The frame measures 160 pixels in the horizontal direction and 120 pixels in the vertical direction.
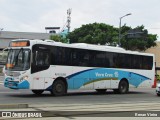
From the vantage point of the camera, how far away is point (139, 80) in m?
29.9

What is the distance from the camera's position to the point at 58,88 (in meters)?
23.3

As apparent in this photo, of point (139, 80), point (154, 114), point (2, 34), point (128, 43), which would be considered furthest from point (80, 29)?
point (154, 114)

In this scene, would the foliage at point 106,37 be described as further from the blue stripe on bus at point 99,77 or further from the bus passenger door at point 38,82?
the bus passenger door at point 38,82

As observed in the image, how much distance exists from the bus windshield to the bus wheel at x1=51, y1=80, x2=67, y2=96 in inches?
91.7

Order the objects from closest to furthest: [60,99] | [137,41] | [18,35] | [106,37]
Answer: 1. [60,99]
2. [106,37]
3. [137,41]
4. [18,35]

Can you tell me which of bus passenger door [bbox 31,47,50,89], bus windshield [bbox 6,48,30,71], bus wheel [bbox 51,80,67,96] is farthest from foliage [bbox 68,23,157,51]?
bus windshield [bbox 6,48,30,71]

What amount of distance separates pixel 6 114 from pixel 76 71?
472 inches

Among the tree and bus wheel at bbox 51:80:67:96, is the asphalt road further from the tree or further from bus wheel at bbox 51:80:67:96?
the tree

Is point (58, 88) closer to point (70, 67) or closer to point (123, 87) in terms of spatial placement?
point (70, 67)

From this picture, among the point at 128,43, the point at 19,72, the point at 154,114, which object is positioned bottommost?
the point at 154,114

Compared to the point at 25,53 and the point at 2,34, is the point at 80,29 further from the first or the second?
the point at 25,53

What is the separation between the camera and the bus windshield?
21609mm

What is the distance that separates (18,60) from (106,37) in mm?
51426

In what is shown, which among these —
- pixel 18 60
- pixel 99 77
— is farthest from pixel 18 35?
pixel 18 60
